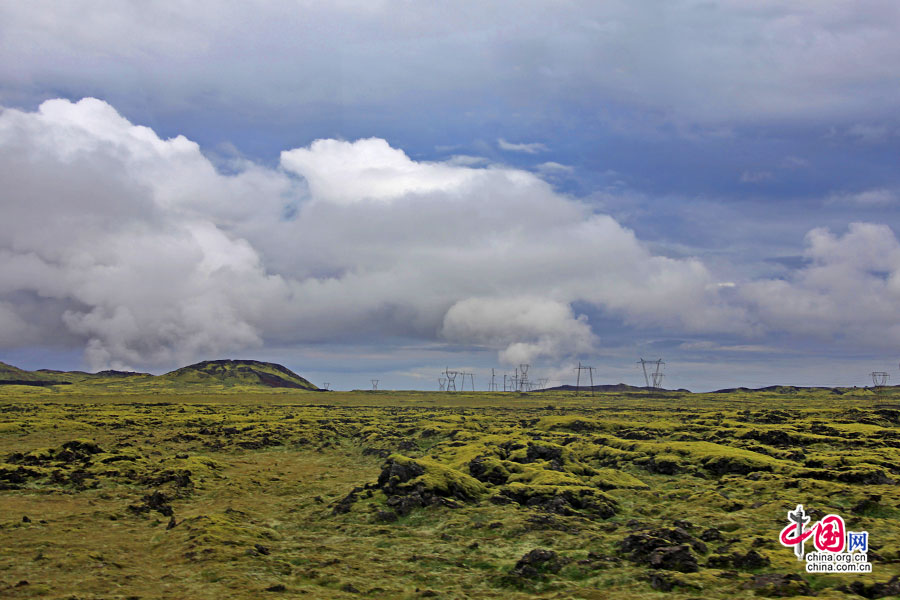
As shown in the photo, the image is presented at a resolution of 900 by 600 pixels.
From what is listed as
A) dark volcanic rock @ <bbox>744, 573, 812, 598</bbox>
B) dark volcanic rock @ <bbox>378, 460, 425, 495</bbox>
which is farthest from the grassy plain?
dark volcanic rock @ <bbox>378, 460, 425, 495</bbox>

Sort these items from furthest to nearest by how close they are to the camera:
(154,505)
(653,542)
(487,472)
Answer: (487,472)
(154,505)
(653,542)

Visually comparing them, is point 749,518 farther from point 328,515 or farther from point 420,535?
point 328,515

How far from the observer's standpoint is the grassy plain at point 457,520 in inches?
1009

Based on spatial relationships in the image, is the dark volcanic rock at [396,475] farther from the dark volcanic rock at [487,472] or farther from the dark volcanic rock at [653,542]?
the dark volcanic rock at [653,542]

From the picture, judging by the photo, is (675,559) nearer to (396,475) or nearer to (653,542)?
(653,542)

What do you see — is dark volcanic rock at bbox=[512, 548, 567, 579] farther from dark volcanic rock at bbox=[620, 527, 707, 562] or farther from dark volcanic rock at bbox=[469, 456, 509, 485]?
dark volcanic rock at bbox=[469, 456, 509, 485]

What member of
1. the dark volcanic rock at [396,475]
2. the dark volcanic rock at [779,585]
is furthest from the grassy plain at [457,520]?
the dark volcanic rock at [396,475]

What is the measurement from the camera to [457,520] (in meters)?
37.4

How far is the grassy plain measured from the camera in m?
25.6

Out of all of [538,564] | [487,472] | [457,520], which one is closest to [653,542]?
[538,564]

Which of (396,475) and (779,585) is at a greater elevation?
(779,585)

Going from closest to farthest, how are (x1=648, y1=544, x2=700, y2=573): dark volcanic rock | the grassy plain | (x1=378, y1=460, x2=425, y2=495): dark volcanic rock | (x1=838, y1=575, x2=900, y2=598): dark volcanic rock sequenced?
(x1=838, y1=575, x2=900, y2=598): dark volcanic rock, the grassy plain, (x1=648, y1=544, x2=700, y2=573): dark volcanic rock, (x1=378, y1=460, x2=425, y2=495): dark volcanic rock

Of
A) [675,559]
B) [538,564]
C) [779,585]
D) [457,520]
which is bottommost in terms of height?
[457,520]

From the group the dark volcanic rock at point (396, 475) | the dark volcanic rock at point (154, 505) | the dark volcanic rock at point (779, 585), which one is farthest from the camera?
the dark volcanic rock at point (396, 475)
